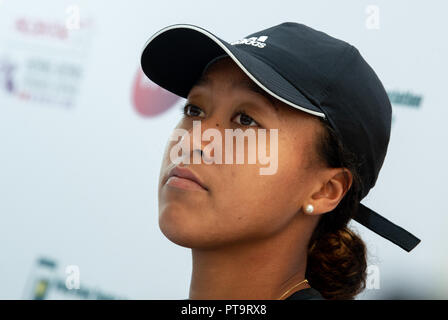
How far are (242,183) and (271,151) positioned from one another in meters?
0.07

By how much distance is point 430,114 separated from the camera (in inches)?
66.5

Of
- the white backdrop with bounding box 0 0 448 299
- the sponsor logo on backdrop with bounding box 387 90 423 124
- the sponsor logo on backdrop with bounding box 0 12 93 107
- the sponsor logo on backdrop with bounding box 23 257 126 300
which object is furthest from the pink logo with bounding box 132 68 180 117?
the sponsor logo on backdrop with bounding box 387 90 423 124

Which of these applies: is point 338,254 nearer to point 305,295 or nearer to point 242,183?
point 305,295

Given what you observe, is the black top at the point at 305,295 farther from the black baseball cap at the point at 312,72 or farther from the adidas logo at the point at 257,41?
the adidas logo at the point at 257,41

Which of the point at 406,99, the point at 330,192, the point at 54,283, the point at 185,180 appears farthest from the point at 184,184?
the point at 54,283

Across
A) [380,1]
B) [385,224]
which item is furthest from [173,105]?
[385,224]

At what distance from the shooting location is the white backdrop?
1.69 m

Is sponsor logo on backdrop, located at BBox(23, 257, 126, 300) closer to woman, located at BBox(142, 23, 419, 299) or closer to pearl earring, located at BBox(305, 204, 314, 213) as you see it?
woman, located at BBox(142, 23, 419, 299)

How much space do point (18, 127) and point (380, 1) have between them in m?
1.30

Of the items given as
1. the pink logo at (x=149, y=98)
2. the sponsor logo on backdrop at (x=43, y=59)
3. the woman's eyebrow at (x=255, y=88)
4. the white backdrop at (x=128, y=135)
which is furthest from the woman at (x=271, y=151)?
the sponsor logo on backdrop at (x=43, y=59)

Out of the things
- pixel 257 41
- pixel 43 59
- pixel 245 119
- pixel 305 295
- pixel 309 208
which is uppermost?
pixel 43 59

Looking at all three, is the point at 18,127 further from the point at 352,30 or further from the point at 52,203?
the point at 352,30

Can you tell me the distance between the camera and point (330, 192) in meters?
1.04

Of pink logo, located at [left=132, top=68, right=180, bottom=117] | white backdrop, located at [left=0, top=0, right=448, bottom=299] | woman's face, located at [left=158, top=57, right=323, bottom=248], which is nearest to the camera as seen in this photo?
woman's face, located at [left=158, top=57, right=323, bottom=248]
